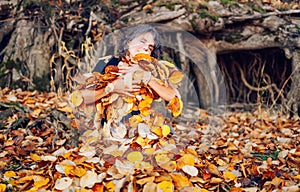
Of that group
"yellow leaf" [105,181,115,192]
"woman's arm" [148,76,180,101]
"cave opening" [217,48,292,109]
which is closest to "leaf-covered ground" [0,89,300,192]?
"yellow leaf" [105,181,115,192]

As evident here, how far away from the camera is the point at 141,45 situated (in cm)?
261

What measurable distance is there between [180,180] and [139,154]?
0.28 metres

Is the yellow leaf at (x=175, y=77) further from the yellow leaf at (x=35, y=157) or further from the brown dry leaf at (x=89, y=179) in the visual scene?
the yellow leaf at (x=35, y=157)

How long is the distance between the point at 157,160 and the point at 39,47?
2667 millimetres

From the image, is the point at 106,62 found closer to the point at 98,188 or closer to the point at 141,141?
the point at 141,141

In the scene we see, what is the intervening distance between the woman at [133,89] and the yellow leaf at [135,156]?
19 centimetres

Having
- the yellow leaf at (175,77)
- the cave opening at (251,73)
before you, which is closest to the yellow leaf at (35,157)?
the yellow leaf at (175,77)

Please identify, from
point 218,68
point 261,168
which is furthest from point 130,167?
point 218,68

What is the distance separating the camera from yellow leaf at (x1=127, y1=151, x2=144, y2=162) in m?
2.44

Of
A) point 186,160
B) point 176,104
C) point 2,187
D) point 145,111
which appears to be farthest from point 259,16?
point 2,187

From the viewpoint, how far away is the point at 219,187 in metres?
2.59

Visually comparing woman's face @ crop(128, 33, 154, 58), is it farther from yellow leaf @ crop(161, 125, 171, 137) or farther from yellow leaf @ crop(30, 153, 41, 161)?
yellow leaf @ crop(30, 153, 41, 161)

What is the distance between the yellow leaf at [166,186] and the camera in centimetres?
226

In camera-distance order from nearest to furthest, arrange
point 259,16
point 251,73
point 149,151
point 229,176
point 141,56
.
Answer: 1. point 149,151
2. point 141,56
3. point 229,176
4. point 259,16
5. point 251,73
